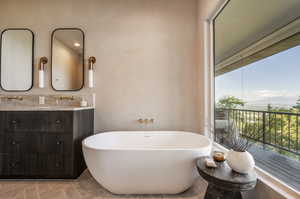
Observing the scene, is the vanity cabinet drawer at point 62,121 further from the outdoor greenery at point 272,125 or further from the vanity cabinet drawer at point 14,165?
the outdoor greenery at point 272,125

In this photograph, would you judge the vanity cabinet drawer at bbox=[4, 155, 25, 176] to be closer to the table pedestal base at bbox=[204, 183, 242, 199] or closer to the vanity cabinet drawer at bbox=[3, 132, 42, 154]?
the vanity cabinet drawer at bbox=[3, 132, 42, 154]

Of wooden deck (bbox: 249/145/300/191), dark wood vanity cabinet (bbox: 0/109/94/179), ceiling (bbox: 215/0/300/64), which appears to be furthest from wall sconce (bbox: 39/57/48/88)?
wooden deck (bbox: 249/145/300/191)

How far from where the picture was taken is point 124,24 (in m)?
2.56

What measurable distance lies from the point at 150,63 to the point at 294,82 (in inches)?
73.0

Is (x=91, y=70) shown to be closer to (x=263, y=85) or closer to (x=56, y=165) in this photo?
(x=56, y=165)

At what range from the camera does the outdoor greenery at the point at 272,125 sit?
1.13m

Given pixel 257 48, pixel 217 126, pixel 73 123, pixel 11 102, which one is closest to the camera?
pixel 257 48

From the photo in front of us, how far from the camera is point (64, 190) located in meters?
1.75

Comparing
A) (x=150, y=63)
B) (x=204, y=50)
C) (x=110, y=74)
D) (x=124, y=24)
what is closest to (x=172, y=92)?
(x=150, y=63)

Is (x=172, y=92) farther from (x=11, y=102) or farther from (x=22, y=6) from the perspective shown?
(x=22, y=6)

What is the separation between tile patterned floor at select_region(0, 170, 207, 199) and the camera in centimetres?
162

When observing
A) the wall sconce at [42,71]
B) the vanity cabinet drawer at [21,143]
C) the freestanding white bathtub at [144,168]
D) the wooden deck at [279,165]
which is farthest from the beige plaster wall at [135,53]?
the wooden deck at [279,165]

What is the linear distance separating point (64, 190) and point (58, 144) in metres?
0.55

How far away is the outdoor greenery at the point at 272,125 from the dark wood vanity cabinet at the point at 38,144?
2046mm
